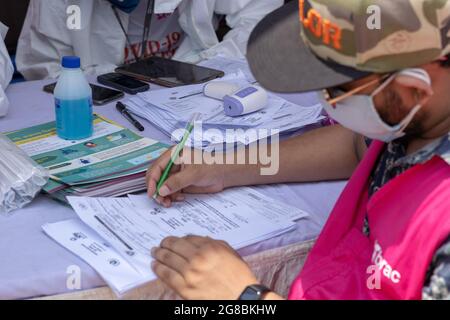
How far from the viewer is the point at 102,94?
5.25ft

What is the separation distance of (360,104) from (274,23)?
188 millimetres

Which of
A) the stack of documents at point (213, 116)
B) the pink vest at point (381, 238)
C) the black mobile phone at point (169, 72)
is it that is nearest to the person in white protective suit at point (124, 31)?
the black mobile phone at point (169, 72)

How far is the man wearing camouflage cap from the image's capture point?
76 cm

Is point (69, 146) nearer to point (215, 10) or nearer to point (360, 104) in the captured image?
point (360, 104)

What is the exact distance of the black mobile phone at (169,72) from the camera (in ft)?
5.65

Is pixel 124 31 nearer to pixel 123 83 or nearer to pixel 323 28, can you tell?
pixel 123 83

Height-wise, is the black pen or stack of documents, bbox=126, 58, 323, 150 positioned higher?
stack of documents, bbox=126, 58, 323, 150

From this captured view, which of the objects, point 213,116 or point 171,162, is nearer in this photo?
point 171,162

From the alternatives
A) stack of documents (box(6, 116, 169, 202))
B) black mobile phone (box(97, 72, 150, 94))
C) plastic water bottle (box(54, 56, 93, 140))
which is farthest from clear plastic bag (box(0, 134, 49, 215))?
black mobile phone (box(97, 72, 150, 94))

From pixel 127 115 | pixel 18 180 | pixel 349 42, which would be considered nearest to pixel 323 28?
pixel 349 42

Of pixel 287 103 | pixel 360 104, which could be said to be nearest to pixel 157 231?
pixel 360 104

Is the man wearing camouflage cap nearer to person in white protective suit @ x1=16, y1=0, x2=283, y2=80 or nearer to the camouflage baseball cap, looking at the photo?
the camouflage baseball cap

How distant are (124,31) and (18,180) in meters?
1.11

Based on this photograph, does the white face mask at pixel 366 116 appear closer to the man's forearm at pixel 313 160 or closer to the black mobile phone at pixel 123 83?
the man's forearm at pixel 313 160
